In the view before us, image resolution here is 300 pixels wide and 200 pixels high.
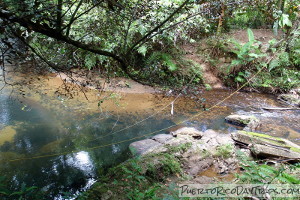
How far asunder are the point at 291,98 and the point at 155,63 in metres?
7.10

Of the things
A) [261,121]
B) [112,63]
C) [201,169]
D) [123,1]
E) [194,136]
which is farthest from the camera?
[261,121]

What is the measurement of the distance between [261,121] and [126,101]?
3.94 metres

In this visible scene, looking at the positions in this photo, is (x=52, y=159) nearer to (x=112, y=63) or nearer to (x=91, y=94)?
(x=112, y=63)

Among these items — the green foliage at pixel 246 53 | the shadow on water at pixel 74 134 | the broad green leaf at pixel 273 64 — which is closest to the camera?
the shadow on water at pixel 74 134

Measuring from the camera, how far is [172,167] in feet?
11.1

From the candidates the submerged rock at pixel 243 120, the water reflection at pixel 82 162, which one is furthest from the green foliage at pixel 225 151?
the water reflection at pixel 82 162

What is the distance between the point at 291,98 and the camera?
7855 mm

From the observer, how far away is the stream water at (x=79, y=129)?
12.0ft

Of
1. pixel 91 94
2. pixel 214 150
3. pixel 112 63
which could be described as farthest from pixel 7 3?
pixel 91 94

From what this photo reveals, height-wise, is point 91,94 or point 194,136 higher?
point 91,94

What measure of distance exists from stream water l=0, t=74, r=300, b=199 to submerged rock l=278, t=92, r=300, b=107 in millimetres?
518

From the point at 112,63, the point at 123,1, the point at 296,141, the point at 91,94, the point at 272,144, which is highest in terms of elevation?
the point at 123,1

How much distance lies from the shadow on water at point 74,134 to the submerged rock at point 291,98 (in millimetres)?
1651

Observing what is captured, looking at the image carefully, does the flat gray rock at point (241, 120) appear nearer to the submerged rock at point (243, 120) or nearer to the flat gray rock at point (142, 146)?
the submerged rock at point (243, 120)
